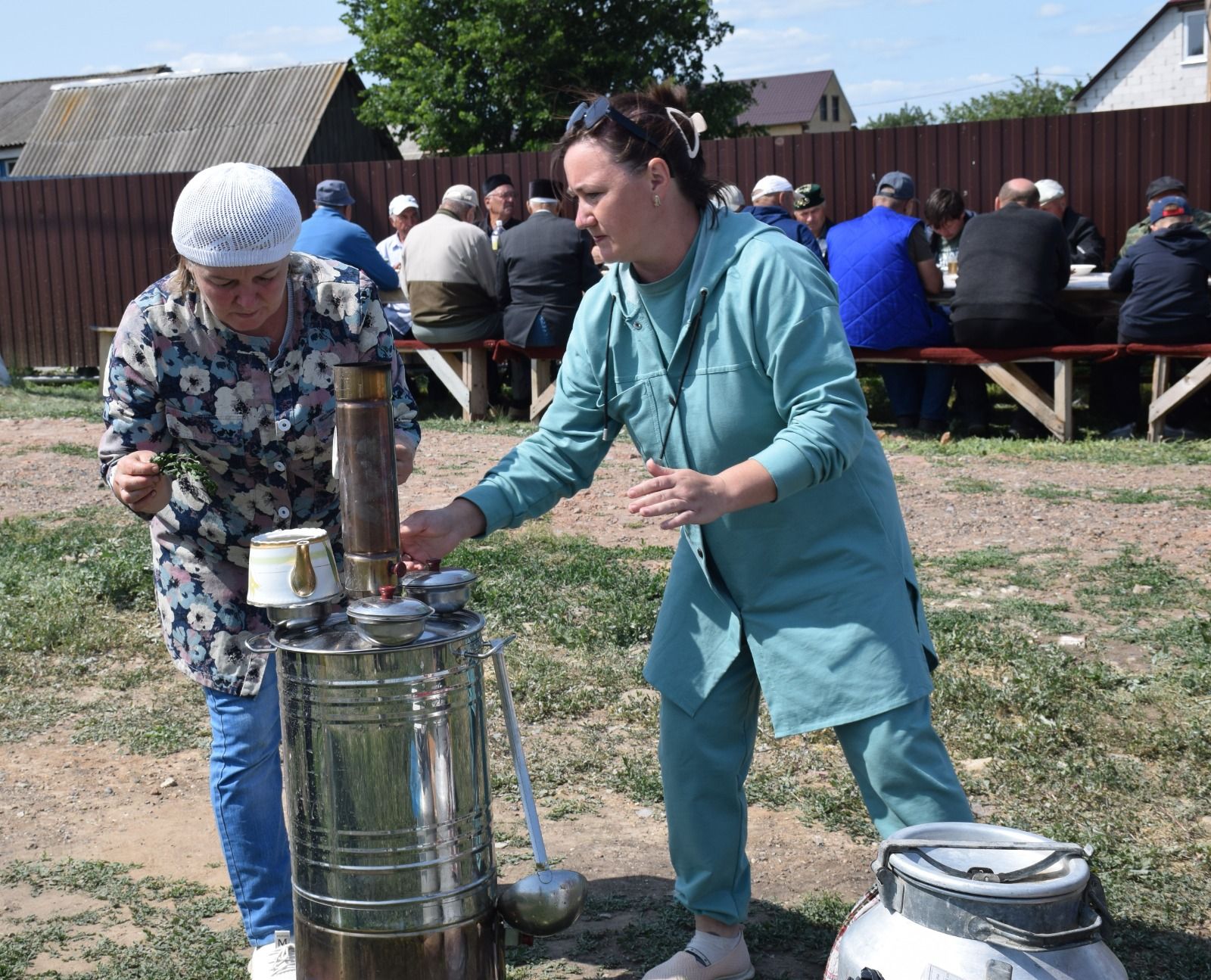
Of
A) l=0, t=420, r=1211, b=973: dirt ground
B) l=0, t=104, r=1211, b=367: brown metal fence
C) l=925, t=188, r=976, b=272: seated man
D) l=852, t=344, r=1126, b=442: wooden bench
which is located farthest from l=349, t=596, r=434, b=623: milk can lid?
l=0, t=104, r=1211, b=367: brown metal fence

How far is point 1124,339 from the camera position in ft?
29.1

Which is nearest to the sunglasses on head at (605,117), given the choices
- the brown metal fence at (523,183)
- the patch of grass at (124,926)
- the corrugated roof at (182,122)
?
the patch of grass at (124,926)

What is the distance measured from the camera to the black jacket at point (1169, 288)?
28.1 feet

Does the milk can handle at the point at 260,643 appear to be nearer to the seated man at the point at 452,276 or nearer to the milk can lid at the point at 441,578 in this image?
the milk can lid at the point at 441,578

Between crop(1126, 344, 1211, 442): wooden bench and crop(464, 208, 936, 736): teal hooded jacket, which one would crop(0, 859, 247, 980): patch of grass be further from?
crop(1126, 344, 1211, 442): wooden bench

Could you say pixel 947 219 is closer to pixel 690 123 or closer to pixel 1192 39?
pixel 690 123

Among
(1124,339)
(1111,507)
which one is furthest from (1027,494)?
(1124,339)

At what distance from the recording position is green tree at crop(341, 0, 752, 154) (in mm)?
32250

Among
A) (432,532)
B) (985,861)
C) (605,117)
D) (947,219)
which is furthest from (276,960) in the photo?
(947,219)

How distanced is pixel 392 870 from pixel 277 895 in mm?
763

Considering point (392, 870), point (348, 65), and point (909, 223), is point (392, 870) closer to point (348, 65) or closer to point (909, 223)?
point (909, 223)

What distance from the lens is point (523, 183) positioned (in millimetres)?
13953

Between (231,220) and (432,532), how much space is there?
69 cm

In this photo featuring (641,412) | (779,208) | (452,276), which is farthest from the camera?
(452,276)
